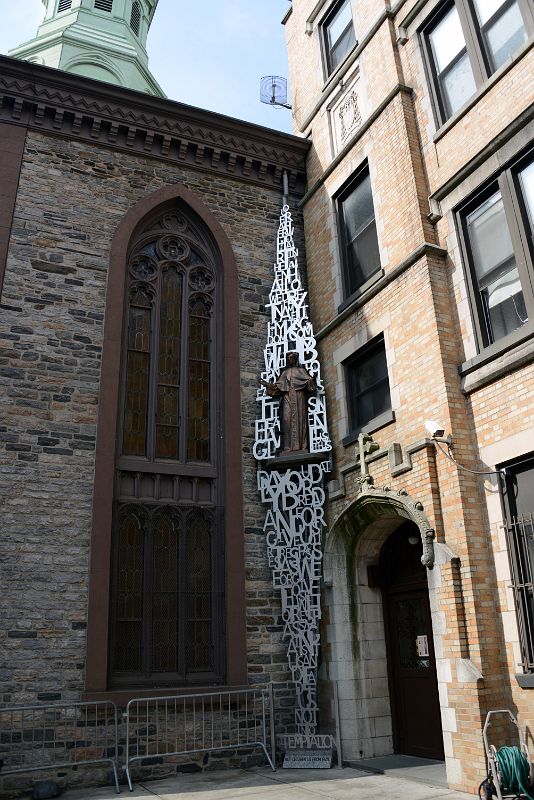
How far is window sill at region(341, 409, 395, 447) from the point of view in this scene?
10.4 meters

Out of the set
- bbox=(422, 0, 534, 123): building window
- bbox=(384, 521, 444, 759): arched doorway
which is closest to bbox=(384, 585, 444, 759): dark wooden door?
bbox=(384, 521, 444, 759): arched doorway

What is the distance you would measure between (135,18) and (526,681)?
24.8 m

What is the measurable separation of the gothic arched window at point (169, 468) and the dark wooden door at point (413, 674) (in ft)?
8.85

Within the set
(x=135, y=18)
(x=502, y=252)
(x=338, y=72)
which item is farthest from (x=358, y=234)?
(x=135, y=18)

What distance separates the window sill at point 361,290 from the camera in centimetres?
1132

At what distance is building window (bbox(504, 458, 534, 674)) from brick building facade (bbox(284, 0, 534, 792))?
0.8 inches

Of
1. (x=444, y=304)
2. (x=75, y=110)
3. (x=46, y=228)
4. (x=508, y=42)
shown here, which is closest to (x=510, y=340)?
(x=444, y=304)

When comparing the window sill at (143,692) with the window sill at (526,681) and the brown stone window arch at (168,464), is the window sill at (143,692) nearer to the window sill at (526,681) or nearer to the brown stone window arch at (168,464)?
the brown stone window arch at (168,464)

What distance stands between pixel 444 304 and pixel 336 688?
5903mm

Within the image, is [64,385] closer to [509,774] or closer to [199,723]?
[199,723]

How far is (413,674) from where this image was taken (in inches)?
408

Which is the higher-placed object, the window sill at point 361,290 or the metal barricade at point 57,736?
the window sill at point 361,290

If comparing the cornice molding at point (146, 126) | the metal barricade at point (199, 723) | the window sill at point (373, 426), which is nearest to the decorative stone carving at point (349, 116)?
the cornice molding at point (146, 126)

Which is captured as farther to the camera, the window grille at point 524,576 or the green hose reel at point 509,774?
the window grille at point 524,576
